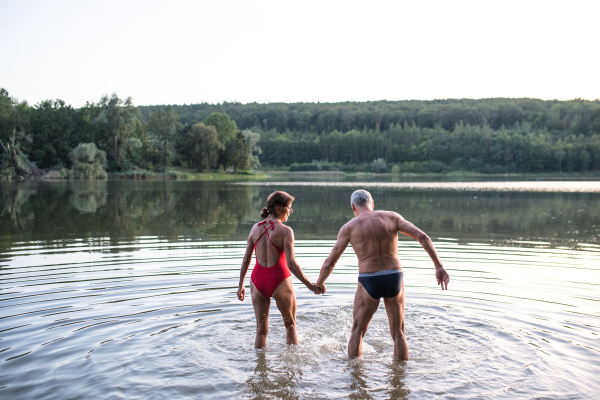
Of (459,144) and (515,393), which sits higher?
(459,144)

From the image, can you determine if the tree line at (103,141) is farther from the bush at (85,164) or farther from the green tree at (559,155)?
the green tree at (559,155)

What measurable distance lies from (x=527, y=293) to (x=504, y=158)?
13039 cm

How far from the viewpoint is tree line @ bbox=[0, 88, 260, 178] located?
251 feet

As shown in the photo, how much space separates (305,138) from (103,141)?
88145 mm

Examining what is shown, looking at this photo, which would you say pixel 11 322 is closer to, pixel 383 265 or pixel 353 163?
pixel 383 265

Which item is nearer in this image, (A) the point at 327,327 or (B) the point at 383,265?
(B) the point at 383,265

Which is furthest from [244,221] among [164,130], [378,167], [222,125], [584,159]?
[584,159]

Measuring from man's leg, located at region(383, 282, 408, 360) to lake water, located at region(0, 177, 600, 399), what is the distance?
17cm

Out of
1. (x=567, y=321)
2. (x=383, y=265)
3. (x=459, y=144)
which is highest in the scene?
(x=459, y=144)

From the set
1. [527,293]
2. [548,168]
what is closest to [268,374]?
[527,293]

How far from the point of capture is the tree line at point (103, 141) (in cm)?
7638

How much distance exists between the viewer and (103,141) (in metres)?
88.1

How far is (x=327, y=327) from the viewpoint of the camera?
723 centimetres

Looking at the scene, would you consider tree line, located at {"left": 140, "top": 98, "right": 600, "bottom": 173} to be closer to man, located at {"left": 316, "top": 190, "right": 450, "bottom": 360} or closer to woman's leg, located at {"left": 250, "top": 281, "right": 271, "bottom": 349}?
man, located at {"left": 316, "top": 190, "right": 450, "bottom": 360}
